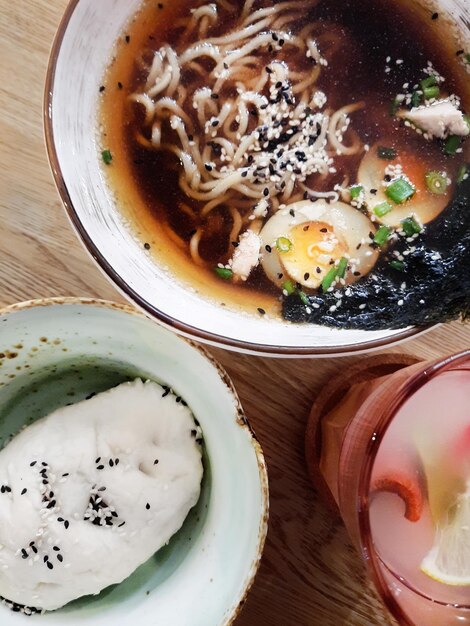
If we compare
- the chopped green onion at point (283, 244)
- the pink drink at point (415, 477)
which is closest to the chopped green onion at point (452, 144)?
the chopped green onion at point (283, 244)

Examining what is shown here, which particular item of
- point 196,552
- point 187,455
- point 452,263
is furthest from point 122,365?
point 452,263

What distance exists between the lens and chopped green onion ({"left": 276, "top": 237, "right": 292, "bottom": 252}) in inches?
63.4

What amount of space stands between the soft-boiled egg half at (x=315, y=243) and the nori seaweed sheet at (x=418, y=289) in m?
0.05

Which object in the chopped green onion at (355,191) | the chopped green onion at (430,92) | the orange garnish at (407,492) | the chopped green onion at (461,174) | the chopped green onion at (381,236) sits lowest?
the orange garnish at (407,492)

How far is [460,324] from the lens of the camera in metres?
1.60

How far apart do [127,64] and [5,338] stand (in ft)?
2.49

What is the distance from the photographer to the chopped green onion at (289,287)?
5.28ft

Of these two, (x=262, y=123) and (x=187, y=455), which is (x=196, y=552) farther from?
(x=262, y=123)

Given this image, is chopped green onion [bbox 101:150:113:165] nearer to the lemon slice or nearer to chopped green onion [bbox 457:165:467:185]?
chopped green onion [bbox 457:165:467:185]

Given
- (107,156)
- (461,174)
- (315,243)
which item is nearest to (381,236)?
(315,243)

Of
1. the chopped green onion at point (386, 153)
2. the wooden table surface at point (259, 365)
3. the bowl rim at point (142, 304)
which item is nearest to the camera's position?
the bowl rim at point (142, 304)

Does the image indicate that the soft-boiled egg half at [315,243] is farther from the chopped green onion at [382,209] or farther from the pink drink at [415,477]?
the pink drink at [415,477]

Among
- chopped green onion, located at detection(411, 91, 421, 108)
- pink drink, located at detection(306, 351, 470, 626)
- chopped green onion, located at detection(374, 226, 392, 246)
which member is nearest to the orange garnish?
pink drink, located at detection(306, 351, 470, 626)

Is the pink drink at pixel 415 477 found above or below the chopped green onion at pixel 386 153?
below
